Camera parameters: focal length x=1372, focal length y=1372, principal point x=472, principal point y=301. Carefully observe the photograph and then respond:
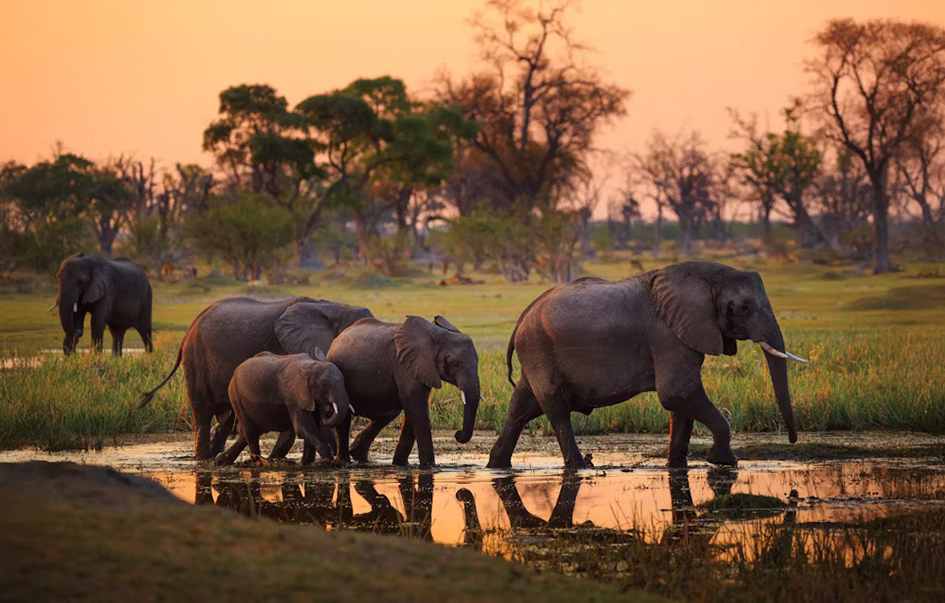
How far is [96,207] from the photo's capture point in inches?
2537

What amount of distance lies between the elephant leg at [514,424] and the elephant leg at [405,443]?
2.06 ft

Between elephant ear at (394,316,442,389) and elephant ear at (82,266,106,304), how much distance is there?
11519mm

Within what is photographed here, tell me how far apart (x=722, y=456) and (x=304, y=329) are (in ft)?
12.0

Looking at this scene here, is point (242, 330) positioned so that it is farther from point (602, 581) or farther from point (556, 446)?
point (602, 581)

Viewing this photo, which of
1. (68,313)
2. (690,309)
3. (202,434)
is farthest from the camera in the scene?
(68,313)

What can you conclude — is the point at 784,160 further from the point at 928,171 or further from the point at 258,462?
the point at 258,462

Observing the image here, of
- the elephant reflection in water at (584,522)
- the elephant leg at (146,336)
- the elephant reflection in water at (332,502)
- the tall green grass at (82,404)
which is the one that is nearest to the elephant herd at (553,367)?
the elephant reflection in water at (332,502)

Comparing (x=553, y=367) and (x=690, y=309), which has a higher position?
(x=690, y=309)

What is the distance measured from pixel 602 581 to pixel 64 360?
12722 millimetres

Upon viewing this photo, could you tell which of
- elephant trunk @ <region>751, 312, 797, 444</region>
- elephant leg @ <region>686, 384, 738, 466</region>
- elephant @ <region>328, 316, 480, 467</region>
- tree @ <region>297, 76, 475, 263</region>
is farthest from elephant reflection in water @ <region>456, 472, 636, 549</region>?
tree @ <region>297, 76, 475, 263</region>

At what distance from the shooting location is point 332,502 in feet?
27.8

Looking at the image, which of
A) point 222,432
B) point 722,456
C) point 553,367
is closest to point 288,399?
point 222,432

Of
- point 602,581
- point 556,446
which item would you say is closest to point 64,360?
point 556,446

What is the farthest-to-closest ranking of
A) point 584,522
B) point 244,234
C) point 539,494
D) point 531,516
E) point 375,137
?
point 375,137 < point 244,234 < point 539,494 < point 531,516 < point 584,522
